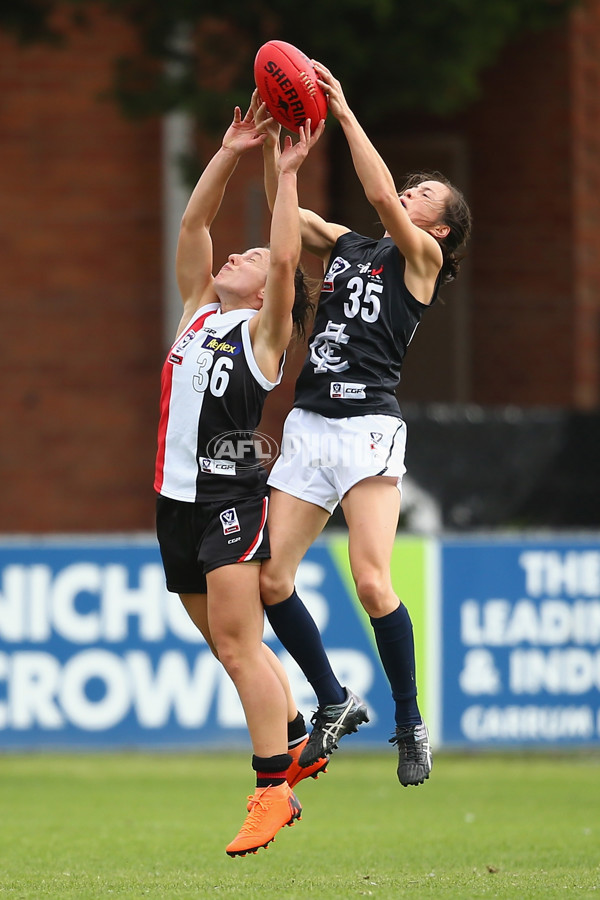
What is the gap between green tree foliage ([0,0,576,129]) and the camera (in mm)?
12211

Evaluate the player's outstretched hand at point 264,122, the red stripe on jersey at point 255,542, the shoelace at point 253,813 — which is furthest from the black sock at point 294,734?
the player's outstretched hand at point 264,122

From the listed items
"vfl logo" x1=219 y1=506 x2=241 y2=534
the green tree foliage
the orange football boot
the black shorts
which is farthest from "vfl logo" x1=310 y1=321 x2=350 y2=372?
the green tree foliage

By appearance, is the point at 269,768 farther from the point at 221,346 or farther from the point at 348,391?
the point at 221,346

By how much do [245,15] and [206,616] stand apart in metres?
7.88

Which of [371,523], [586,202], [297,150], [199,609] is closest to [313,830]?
[199,609]

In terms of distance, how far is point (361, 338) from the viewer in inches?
228

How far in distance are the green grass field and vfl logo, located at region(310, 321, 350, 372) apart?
2037 mm

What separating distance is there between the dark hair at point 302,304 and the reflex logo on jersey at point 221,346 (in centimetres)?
46

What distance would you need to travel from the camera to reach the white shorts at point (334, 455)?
18.7 feet

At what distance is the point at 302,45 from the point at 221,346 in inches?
285

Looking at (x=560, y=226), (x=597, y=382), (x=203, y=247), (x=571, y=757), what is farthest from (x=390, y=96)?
(x=203, y=247)

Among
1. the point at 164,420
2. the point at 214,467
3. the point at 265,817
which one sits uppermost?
the point at 164,420

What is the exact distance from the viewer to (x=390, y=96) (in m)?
13.0

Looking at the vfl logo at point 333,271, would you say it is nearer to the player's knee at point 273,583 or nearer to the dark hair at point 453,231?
the dark hair at point 453,231
